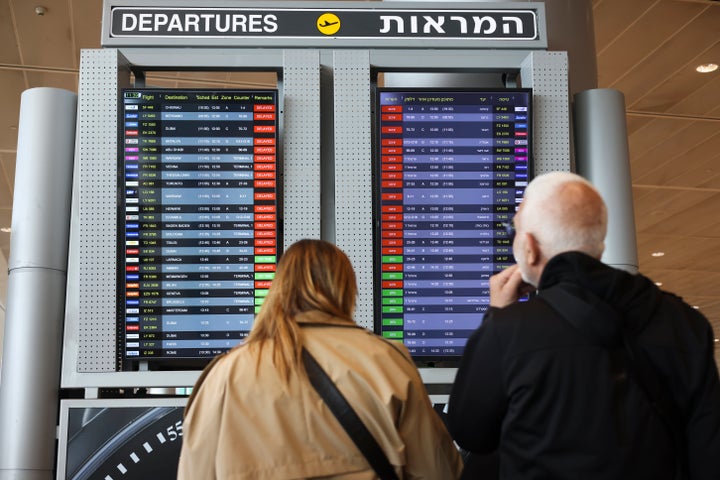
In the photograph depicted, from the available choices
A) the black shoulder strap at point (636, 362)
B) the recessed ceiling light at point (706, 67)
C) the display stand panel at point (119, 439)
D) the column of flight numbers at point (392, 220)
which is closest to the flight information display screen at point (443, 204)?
the column of flight numbers at point (392, 220)

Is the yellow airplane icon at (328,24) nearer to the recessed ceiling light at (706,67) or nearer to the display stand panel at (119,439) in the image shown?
the display stand panel at (119,439)

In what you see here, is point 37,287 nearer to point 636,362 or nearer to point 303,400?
point 303,400

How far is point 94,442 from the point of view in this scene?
377 cm

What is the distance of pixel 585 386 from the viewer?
87.1 inches

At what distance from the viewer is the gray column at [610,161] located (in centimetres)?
416

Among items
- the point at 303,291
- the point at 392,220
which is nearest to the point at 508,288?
the point at 303,291

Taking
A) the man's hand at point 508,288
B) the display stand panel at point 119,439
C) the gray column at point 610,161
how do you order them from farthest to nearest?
the gray column at point 610,161 → the display stand panel at point 119,439 → the man's hand at point 508,288

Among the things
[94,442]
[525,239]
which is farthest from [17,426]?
[525,239]

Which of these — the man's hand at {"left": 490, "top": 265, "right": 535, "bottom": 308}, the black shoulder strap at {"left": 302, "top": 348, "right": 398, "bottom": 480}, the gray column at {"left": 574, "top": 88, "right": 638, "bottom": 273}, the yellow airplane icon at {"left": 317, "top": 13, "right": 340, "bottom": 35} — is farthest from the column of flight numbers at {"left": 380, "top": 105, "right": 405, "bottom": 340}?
the black shoulder strap at {"left": 302, "top": 348, "right": 398, "bottom": 480}

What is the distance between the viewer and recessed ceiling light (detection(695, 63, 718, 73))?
35.4 feet

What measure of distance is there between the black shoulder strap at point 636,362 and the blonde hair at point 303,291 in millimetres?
600

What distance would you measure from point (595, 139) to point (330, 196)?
129 cm

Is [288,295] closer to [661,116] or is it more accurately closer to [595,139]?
[595,139]

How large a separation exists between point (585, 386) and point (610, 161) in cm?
225
